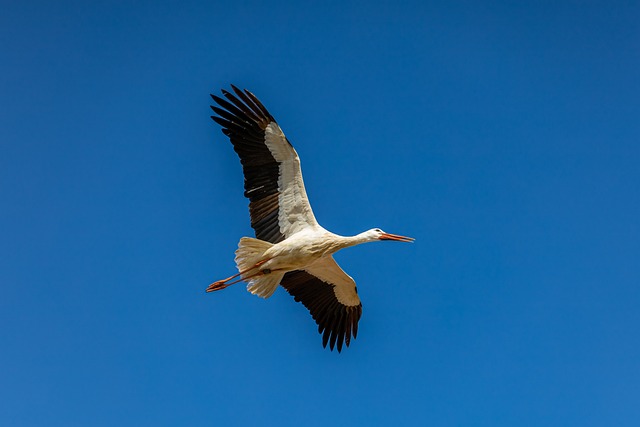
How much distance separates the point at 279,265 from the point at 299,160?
1558 mm

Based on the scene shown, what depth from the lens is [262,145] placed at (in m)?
13.8

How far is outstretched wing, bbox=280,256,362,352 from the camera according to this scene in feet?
49.8

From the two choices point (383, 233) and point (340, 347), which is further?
point (340, 347)

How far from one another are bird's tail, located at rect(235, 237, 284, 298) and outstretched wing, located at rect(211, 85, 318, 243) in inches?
16.0

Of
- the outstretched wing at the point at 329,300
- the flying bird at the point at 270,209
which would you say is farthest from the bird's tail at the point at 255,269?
the outstretched wing at the point at 329,300

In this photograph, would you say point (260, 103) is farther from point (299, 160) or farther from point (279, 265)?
point (279, 265)

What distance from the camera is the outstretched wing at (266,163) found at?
13.8 meters

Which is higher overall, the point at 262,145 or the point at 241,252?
the point at 262,145

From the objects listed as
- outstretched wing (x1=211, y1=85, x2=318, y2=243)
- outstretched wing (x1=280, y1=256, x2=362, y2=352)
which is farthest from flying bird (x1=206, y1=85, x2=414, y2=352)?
outstretched wing (x1=280, y1=256, x2=362, y2=352)

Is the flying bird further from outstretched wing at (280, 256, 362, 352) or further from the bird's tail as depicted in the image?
outstretched wing at (280, 256, 362, 352)

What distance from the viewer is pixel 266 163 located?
1387 centimetres

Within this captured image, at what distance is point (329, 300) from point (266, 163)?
2.79 metres

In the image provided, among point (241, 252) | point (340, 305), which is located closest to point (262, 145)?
point (241, 252)

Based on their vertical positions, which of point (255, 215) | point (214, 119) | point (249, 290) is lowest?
point (249, 290)
